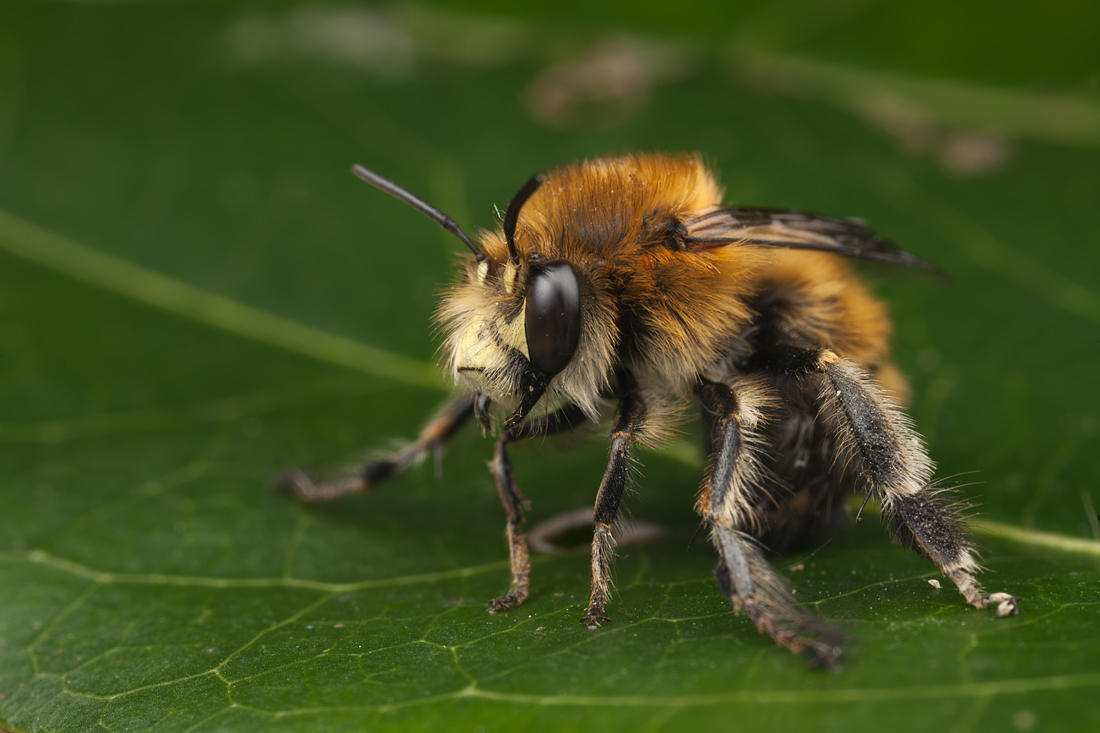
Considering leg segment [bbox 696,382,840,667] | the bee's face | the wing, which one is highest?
the wing

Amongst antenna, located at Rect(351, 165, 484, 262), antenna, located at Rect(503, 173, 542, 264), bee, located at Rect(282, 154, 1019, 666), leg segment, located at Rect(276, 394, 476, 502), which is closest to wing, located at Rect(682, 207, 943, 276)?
bee, located at Rect(282, 154, 1019, 666)

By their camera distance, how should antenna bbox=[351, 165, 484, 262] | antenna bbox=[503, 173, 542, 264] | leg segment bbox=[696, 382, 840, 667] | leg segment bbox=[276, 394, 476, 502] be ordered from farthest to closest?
leg segment bbox=[276, 394, 476, 502], antenna bbox=[351, 165, 484, 262], antenna bbox=[503, 173, 542, 264], leg segment bbox=[696, 382, 840, 667]

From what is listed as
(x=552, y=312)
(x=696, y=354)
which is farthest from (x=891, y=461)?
(x=552, y=312)

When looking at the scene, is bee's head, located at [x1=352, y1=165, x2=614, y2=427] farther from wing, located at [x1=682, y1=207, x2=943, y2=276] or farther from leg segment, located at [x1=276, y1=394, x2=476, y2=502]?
leg segment, located at [x1=276, y1=394, x2=476, y2=502]

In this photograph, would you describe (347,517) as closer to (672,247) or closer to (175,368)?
(175,368)

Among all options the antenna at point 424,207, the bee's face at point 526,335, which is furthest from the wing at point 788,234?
the antenna at point 424,207

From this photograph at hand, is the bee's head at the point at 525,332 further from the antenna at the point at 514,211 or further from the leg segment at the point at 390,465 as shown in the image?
the leg segment at the point at 390,465

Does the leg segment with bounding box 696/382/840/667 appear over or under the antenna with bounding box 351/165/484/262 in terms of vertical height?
under

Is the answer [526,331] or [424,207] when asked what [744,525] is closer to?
[526,331]
